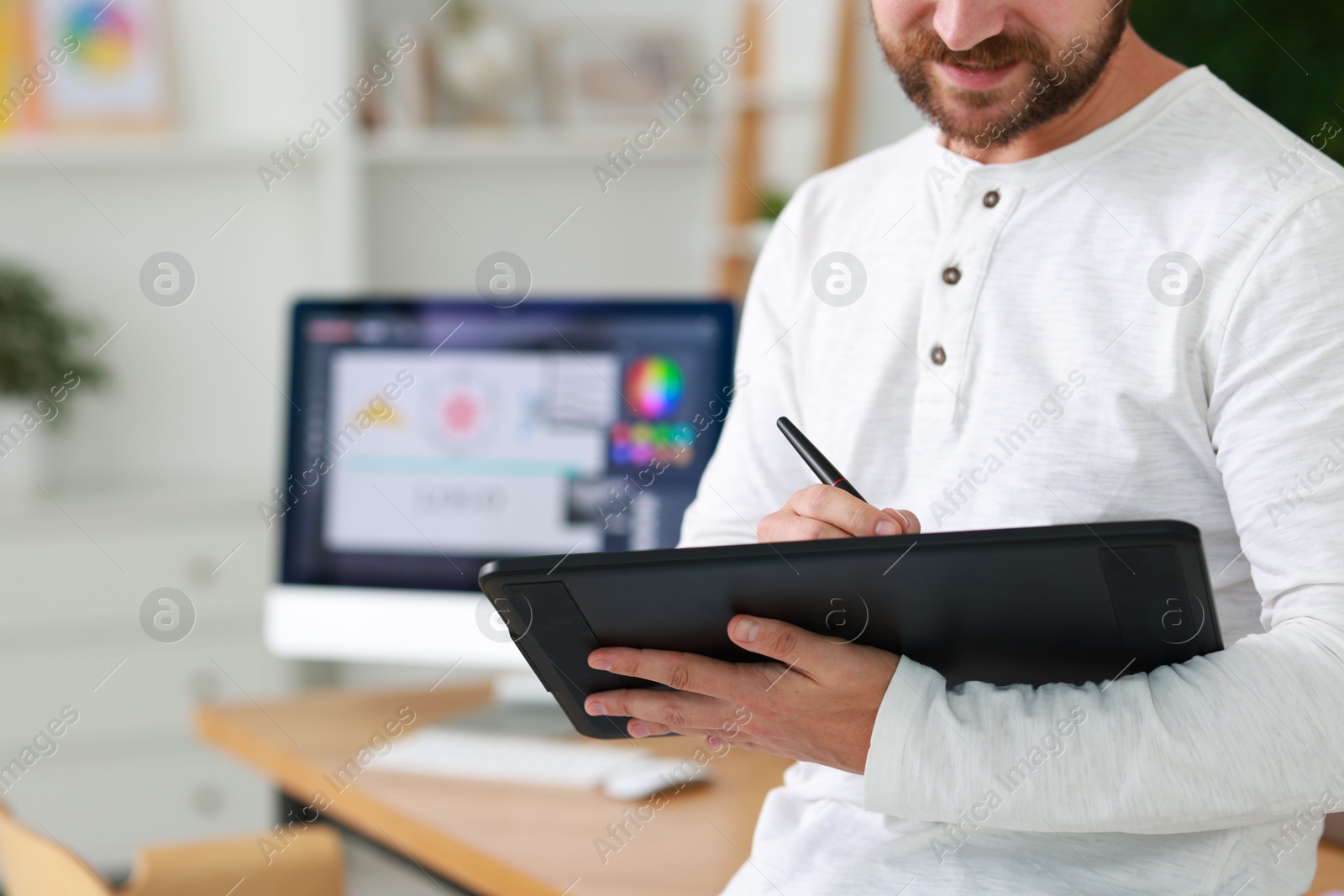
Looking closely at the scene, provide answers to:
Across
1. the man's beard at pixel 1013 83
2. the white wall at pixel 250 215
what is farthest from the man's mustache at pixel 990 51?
the white wall at pixel 250 215

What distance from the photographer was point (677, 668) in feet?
2.71

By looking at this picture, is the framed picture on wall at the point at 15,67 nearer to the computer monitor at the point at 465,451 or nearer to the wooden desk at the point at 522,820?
the computer monitor at the point at 465,451

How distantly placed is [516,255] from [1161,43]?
165 cm

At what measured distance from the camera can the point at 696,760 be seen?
4.62 ft

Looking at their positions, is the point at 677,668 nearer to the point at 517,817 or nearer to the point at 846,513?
the point at 846,513

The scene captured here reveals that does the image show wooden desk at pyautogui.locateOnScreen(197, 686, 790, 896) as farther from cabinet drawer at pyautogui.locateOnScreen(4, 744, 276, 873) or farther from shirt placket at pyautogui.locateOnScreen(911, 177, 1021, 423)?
cabinet drawer at pyautogui.locateOnScreen(4, 744, 276, 873)

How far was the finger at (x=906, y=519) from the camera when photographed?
0.82 metres

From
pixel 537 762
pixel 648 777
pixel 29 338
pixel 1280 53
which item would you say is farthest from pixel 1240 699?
pixel 29 338

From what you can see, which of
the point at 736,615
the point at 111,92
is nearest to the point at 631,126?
the point at 111,92

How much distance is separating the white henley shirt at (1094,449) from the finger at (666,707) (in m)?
0.12

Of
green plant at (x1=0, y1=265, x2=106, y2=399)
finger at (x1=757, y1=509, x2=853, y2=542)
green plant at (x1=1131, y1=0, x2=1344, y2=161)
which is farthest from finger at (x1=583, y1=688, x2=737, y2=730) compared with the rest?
green plant at (x1=0, y1=265, x2=106, y2=399)

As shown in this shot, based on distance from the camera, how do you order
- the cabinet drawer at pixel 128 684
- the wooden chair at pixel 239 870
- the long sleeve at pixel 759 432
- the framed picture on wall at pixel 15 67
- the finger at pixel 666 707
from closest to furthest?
the finger at pixel 666 707, the long sleeve at pixel 759 432, the wooden chair at pixel 239 870, the cabinet drawer at pixel 128 684, the framed picture on wall at pixel 15 67

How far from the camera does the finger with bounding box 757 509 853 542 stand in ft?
2.72

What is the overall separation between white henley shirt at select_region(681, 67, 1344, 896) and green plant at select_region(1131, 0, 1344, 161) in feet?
3.24
